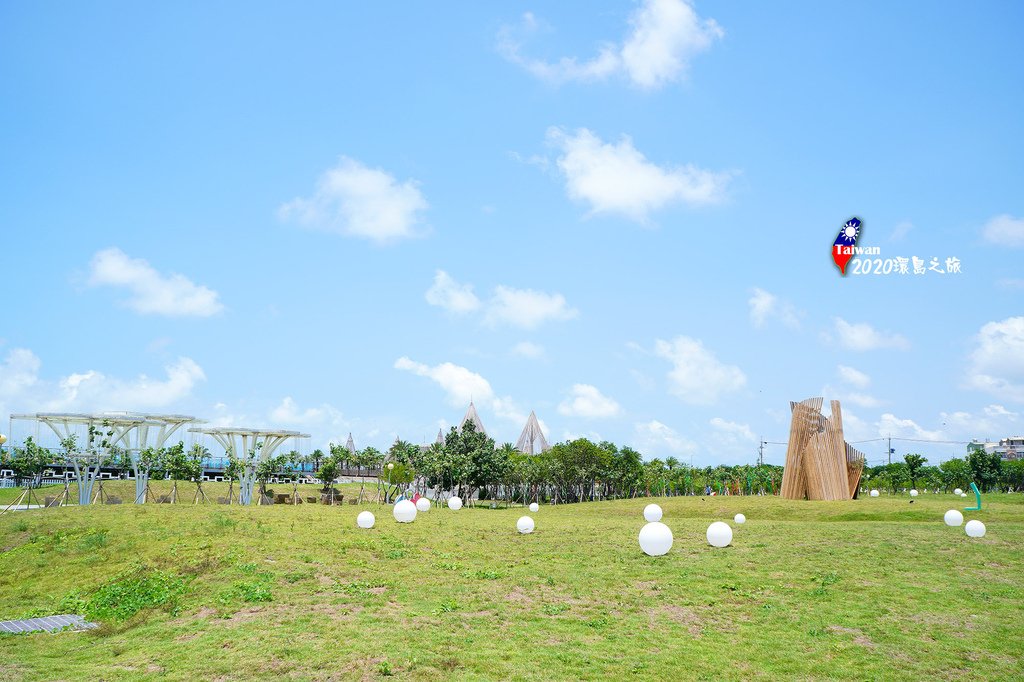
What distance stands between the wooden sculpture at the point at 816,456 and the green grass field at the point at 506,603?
68.5 feet

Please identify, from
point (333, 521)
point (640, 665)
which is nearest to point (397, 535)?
point (333, 521)

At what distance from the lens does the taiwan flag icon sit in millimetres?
32625

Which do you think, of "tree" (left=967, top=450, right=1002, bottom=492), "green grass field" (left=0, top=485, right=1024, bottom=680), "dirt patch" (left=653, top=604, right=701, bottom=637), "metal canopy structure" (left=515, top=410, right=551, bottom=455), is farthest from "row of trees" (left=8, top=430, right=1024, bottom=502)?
"dirt patch" (left=653, top=604, right=701, bottom=637)

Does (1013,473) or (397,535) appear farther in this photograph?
(1013,473)

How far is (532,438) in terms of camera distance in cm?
13375

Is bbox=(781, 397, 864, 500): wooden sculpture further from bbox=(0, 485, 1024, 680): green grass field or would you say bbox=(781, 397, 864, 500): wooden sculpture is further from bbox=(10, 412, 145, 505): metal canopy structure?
bbox=(10, 412, 145, 505): metal canopy structure

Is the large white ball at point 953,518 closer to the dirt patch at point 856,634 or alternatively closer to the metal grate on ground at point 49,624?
the dirt patch at point 856,634

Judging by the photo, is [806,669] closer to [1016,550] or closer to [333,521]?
[1016,550]

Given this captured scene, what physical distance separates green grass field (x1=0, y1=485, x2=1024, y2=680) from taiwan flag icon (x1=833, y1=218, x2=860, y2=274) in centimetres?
1266

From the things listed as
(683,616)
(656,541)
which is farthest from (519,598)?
(656,541)

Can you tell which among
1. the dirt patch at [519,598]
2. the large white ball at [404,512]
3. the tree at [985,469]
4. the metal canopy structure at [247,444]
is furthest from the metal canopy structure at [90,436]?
the tree at [985,469]

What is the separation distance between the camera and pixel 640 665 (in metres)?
14.5

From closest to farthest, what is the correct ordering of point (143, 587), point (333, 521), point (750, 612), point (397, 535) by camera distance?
point (750, 612) < point (143, 587) < point (397, 535) < point (333, 521)

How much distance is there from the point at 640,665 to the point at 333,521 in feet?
80.4
